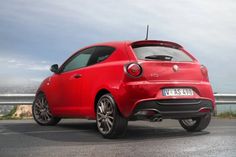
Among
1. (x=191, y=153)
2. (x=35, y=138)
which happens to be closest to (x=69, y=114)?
(x=35, y=138)

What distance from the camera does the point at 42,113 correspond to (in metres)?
9.02

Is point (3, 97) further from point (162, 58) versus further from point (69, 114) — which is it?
point (162, 58)

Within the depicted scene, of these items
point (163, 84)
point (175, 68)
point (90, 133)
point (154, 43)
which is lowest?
point (90, 133)

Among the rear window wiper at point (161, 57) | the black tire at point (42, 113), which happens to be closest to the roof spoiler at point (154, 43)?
the rear window wiper at point (161, 57)

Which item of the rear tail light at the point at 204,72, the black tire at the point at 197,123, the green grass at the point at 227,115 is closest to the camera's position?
the rear tail light at the point at 204,72

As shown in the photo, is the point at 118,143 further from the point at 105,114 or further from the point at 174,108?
the point at 174,108

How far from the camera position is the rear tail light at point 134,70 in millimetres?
6465

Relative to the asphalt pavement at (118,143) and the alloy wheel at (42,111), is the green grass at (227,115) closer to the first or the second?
the asphalt pavement at (118,143)

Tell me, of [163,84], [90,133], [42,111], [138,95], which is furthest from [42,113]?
[163,84]

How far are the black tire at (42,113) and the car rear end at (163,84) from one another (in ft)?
9.09

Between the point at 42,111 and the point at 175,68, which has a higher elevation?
the point at 175,68

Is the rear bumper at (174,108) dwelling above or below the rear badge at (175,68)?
below

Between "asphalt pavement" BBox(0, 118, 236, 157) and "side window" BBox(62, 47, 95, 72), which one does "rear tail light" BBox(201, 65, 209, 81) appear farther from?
"side window" BBox(62, 47, 95, 72)

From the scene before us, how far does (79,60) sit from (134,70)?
192cm
